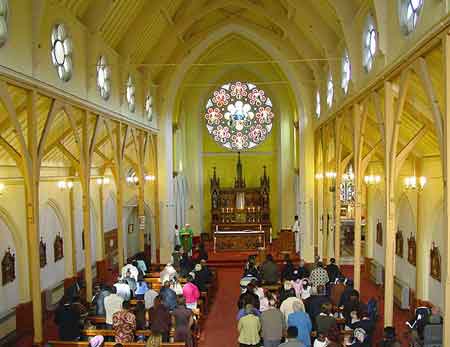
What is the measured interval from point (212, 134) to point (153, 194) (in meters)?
7.68

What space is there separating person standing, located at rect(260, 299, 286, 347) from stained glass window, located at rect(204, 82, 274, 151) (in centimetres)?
1991

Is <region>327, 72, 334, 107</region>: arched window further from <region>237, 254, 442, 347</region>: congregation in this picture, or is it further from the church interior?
<region>237, 254, 442, 347</region>: congregation

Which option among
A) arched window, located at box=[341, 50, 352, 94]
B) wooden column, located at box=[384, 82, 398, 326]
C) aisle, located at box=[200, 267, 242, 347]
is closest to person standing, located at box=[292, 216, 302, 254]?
aisle, located at box=[200, 267, 242, 347]

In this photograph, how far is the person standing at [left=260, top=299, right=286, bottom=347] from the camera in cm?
955

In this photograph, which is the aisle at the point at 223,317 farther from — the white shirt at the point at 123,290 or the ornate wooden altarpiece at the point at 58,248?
the ornate wooden altarpiece at the point at 58,248

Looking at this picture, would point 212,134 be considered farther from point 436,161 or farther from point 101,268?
point 436,161

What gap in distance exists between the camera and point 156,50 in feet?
68.7

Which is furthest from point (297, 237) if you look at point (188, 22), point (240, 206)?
point (188, 22)

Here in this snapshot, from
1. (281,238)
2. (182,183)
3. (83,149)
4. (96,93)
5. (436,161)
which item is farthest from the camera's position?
(182,183)

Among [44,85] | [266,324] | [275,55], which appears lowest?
[266,324]

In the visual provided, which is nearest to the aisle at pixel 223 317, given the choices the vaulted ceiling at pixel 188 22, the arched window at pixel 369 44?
the arched window at pixel 369 44

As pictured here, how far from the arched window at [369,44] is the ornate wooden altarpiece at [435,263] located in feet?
18.2

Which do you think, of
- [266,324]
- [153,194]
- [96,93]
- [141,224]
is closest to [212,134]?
[153,194]

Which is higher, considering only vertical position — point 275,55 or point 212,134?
point 275,55
